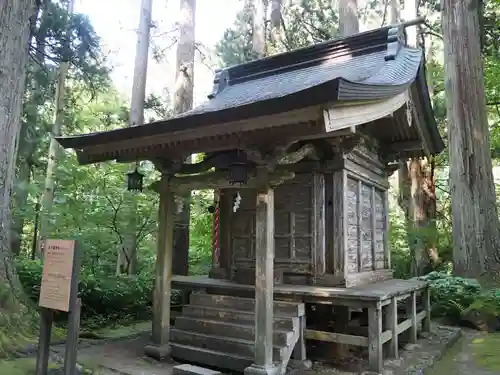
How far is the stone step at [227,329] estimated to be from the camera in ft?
15.9

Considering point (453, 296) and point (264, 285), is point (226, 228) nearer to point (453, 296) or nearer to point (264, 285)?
point (264, 285)

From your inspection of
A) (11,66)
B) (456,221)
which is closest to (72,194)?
(11,66)

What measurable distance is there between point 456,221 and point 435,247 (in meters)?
3.40

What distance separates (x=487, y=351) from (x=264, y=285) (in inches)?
162

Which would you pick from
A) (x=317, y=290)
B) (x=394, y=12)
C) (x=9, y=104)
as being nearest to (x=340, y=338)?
(x=317, y=290)

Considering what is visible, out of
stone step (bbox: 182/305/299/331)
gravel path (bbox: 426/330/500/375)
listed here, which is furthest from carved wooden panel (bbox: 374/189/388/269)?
stone step (bbox: 182/305/299/331)

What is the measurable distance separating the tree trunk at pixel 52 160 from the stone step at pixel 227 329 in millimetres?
4927

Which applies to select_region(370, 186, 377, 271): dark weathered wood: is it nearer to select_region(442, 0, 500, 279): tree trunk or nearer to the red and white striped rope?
the red and white striped rope

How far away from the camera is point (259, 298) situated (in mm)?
4578

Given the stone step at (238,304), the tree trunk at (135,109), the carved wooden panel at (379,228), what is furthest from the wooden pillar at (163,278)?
the tree trunk at (135,109)

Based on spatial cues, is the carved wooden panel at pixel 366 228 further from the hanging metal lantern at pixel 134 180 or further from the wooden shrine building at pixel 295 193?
the hanging metal lantern at pixel 134 180

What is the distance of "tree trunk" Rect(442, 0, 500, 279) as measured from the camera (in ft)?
30.1

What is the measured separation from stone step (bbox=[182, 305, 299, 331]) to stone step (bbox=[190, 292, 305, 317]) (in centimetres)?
10

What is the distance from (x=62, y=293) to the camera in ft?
11.9
